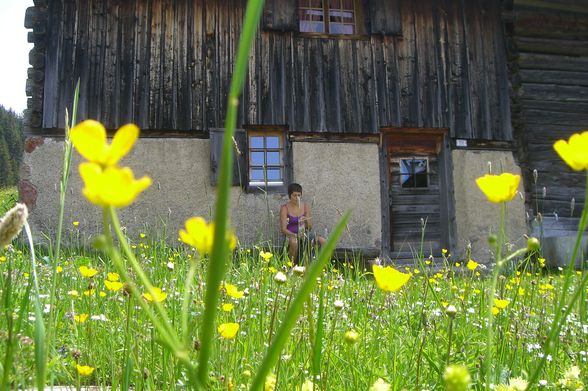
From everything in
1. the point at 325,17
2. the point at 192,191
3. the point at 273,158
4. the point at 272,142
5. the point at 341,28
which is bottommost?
the point at 192,191

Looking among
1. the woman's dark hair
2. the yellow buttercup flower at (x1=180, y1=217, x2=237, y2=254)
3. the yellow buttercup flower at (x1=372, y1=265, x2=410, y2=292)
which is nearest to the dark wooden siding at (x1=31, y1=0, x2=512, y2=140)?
the woman's dark hair

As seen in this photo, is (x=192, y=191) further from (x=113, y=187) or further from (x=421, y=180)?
(x=113, y=187)

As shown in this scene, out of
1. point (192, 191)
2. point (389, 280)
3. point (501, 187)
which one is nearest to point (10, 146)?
point (192, 191)

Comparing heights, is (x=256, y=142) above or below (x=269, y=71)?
below

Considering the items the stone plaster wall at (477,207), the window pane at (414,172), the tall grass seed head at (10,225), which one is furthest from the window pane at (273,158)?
the tall grass seed head at (10,225)

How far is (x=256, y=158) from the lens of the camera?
8.33 m

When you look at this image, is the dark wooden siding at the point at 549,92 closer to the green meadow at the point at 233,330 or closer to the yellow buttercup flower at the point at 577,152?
the green meadow at the point at 233,330

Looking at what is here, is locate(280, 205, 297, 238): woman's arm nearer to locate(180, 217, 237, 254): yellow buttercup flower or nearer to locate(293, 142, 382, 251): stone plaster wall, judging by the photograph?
locate(293, 142, 382, 251): stone plaster wall

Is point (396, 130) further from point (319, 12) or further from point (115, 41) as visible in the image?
point (115, 41)

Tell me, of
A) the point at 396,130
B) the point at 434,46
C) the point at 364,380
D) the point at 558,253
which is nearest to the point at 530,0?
the point at 434,46

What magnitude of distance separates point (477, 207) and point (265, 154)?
3348 mm

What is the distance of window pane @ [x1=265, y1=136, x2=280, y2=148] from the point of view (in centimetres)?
833

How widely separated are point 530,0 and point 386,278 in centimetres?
954

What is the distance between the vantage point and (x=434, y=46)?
8.81 metres
